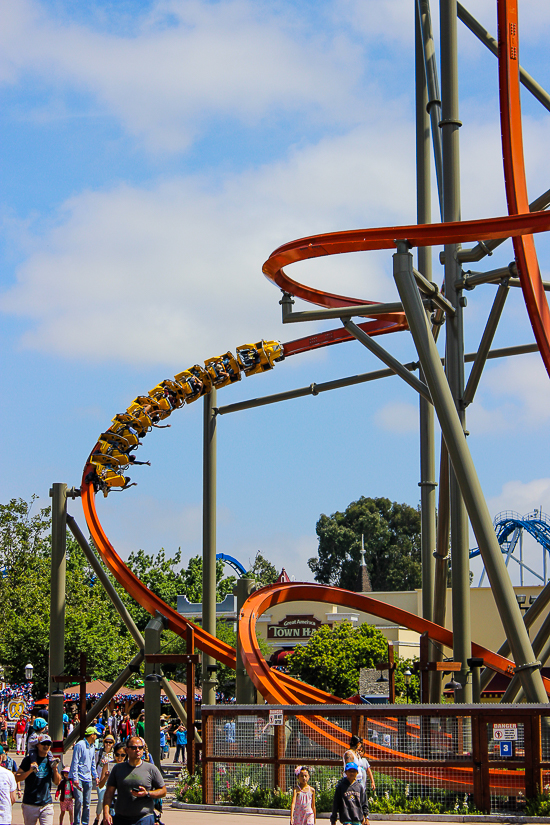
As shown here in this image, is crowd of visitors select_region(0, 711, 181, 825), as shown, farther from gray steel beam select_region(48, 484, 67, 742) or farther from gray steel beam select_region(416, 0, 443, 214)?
gray steel beam select_region(416, 0, 443, 214)

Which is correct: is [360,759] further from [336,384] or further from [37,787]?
[336,384]

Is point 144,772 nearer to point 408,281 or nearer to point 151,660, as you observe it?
point 408,281

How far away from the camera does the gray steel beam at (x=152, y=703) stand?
16.1 metres

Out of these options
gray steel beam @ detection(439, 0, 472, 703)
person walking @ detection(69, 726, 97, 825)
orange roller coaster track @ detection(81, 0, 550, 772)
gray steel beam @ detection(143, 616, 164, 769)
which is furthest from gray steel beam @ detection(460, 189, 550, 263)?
person walking @ detection(69, 726, 97, 825)

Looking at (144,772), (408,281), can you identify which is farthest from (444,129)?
(144,772)

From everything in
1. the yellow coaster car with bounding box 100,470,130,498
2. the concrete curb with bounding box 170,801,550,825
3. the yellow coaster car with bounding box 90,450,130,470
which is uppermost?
the yellow coaster car with bounding box 90,450,130,470

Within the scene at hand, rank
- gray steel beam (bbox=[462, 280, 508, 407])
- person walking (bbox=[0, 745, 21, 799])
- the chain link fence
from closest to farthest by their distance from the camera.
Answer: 1. person walking (bbox=[0, 745, 21, 799])
2. the chain link fence
3. gray steel beam (bbox=[462, 280, 508, 407])

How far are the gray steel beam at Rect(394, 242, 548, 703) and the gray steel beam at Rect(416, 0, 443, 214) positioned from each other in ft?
10.9

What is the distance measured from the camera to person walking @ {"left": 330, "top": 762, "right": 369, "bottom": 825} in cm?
895

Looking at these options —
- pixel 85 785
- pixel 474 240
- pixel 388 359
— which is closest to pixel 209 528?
pixel 388 359

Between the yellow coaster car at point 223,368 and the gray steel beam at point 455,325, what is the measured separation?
6.27 metres

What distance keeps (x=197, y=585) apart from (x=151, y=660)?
4050 centimetres

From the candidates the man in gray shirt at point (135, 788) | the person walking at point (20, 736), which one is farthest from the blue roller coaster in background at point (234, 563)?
the man in gray shirt at point (135, 788)

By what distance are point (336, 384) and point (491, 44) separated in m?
6.67
